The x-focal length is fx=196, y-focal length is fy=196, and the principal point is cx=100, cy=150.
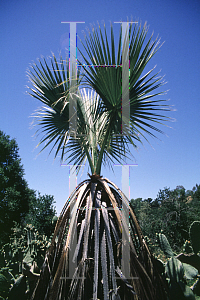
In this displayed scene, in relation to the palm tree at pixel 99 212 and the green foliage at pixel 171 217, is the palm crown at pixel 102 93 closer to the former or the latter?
the palm tree at pixel 99 212

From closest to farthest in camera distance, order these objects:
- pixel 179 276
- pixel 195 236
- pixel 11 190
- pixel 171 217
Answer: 1. pixel 179 276
2. pixel 195 236
3. pixel 171 217
4. pixel 11 190

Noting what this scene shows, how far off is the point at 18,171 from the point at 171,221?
9.71 metres

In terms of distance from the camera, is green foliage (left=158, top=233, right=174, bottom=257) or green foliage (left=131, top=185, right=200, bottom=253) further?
green foliage (left=131, top=185, right=200, bottom=253)

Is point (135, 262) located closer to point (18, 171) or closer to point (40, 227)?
point (40, 227)

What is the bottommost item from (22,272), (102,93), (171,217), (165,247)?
(22,272)

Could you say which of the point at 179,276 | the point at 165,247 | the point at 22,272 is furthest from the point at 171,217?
the point at 22,272

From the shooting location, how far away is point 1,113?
5.61 feet

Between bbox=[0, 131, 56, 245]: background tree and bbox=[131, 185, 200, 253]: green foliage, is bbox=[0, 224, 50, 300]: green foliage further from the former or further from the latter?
bbox=[0, 131, 56, 245]: background tree

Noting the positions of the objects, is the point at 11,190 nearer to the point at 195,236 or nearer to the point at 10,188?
the point at 10,188

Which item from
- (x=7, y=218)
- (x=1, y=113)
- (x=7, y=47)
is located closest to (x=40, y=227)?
(x=1, y=113)

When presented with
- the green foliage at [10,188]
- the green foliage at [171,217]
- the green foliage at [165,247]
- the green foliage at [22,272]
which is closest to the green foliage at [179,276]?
the green foliage at [165,247]

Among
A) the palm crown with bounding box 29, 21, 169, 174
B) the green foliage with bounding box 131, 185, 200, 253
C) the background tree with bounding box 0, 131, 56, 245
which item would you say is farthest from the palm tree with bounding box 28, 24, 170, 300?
the background tree with bounding box 0, 131, 56, 245

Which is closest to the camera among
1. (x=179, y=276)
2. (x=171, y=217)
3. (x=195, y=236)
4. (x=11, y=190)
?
(x=179, y=276)

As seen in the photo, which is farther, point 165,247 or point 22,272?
point 165,247
